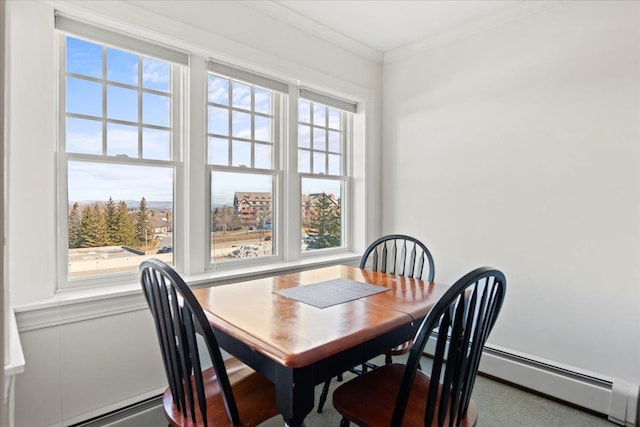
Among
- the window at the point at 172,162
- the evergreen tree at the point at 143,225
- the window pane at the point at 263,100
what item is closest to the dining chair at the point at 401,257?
the window at the point at 172,162

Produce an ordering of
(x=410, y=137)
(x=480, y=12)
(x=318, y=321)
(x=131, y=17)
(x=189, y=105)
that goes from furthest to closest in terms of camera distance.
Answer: (x=410, y=137) < (x=480, y=12) < (x=189, y=105) < (x=131, y=17) < (x=318, y=321)

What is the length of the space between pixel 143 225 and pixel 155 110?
2.28 ft

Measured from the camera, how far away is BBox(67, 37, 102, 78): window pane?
73.3 inches

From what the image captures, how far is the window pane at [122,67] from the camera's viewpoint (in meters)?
1.99

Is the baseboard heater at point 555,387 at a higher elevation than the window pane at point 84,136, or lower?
lower

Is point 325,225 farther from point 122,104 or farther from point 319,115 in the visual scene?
point 122,104

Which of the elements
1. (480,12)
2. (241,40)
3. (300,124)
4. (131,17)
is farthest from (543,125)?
(131,17)

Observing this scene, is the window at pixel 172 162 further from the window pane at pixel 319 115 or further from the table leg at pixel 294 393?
the table leg at pixel 294 393

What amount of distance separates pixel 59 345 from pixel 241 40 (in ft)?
6.68

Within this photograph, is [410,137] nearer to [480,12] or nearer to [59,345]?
[480,12]

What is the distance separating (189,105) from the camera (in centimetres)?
221

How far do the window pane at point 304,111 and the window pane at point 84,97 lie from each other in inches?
57.5

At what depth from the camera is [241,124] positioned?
2582mm

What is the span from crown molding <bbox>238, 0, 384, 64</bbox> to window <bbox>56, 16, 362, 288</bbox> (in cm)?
43
